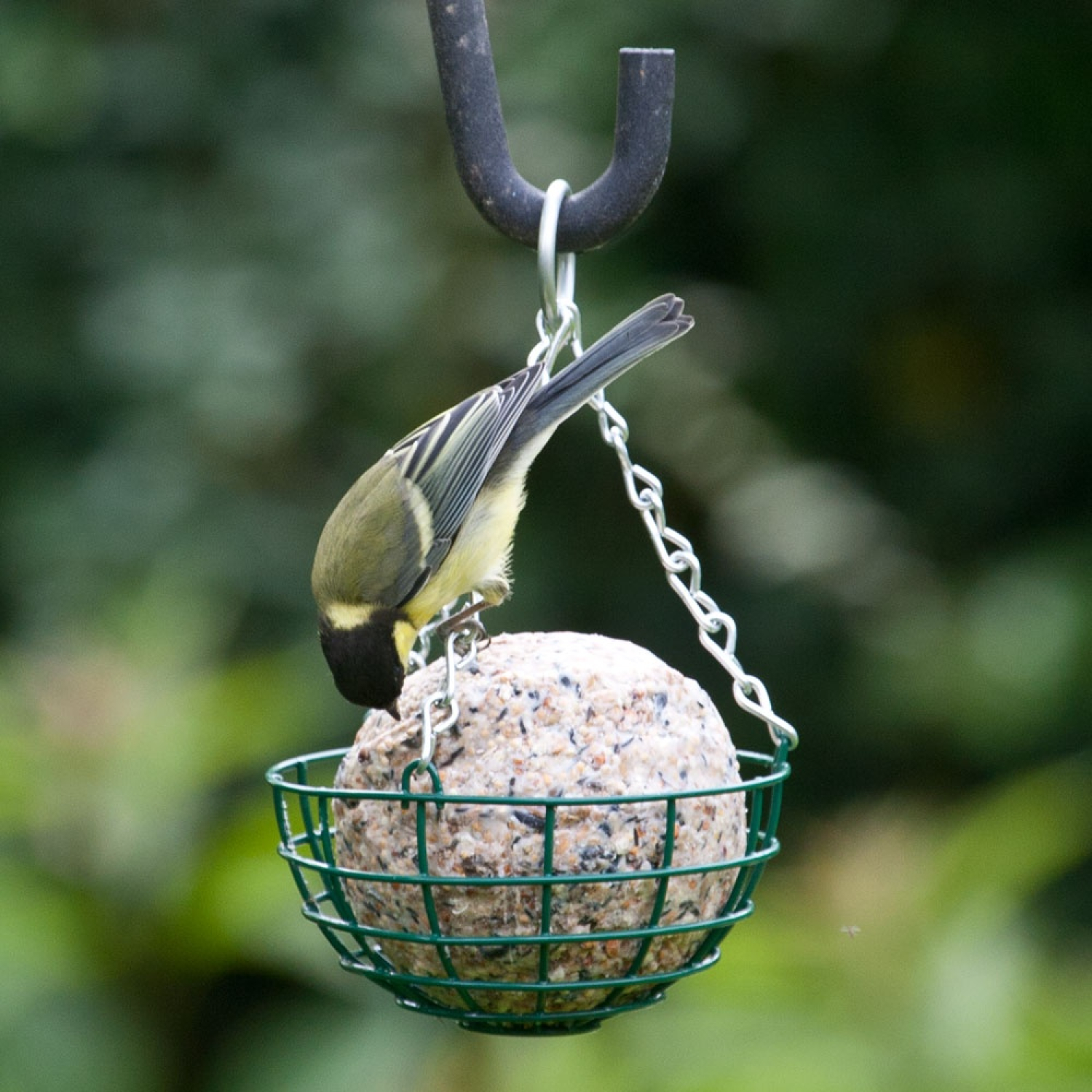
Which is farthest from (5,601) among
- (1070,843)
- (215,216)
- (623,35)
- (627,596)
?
(1070,843)

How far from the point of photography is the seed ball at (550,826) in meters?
2.47

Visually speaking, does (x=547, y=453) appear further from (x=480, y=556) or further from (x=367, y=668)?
(x=367, y=668)

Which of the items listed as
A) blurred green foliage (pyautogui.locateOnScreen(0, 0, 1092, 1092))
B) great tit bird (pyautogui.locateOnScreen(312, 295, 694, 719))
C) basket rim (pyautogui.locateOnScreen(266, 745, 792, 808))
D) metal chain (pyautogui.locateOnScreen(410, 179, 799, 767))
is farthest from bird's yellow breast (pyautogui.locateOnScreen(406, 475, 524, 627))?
blurred green foliage (pyautogui.locateOnScreen(0, 0, 1092, 1092))

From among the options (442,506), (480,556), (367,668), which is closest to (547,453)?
(480,556)

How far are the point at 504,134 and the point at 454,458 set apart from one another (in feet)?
2.42

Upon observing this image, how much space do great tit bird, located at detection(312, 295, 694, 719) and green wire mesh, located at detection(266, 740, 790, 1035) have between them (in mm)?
324

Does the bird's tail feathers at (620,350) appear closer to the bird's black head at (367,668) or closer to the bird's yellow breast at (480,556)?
the bird's yellow breast at (480,556)

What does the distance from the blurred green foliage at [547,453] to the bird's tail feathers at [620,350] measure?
62.2 inches

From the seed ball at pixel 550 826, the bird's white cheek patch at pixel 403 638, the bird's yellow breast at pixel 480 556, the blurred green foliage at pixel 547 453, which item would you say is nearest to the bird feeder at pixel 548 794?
the seed ball at pixel 550 826

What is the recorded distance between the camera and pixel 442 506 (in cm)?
316

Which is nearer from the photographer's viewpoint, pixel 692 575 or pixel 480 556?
pixel 692 575

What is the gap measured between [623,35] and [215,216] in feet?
4.78

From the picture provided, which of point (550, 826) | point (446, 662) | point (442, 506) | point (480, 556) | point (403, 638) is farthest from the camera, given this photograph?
point (480, 556)

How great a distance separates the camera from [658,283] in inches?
226
